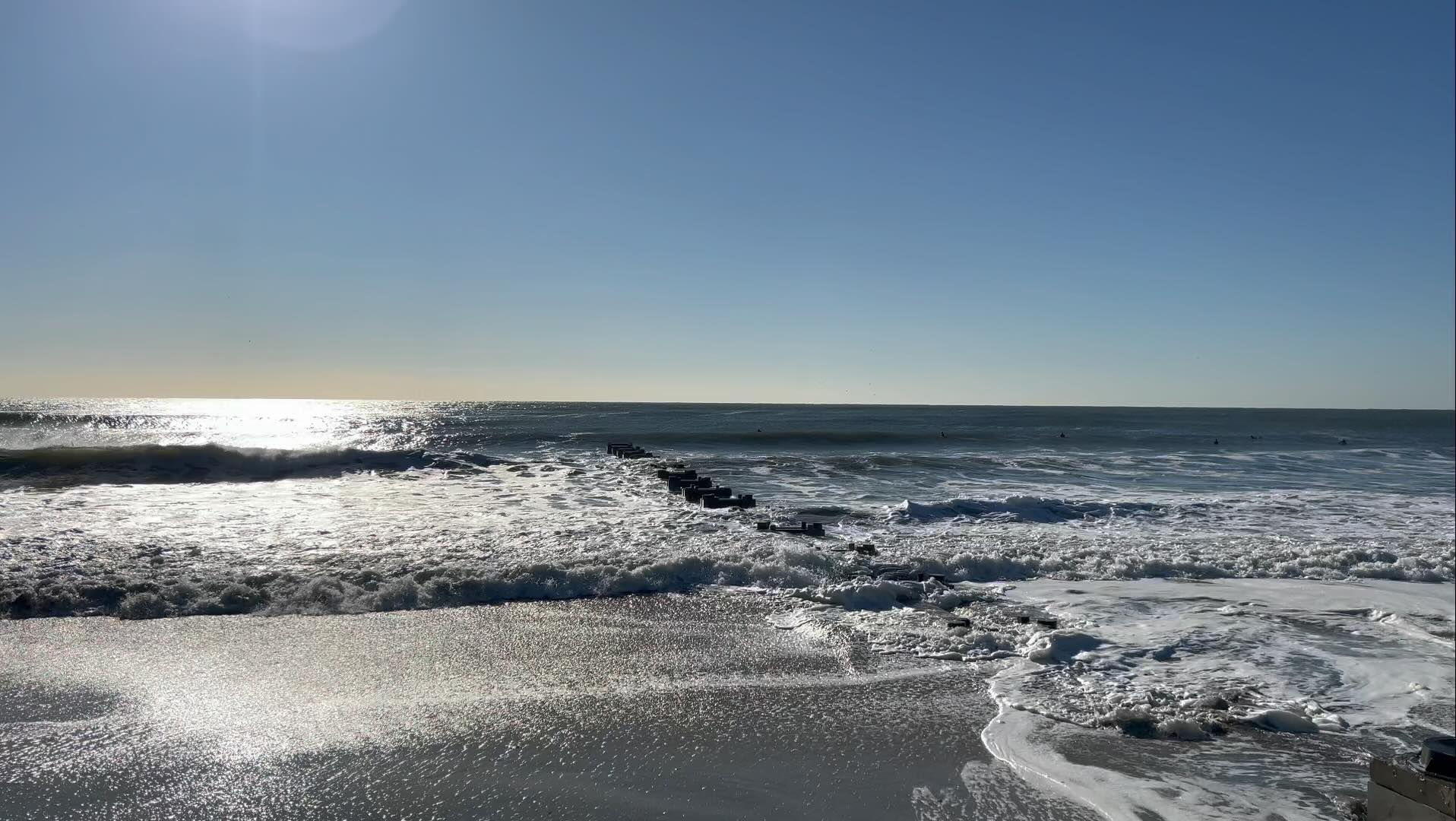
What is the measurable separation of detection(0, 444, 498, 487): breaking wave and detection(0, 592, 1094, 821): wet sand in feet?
52.3

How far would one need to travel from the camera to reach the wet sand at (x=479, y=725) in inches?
185

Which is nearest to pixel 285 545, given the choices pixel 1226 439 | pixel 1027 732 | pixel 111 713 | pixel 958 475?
pixel 111 713

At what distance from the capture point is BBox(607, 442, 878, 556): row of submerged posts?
13766mm

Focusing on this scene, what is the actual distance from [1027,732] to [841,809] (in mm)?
1913

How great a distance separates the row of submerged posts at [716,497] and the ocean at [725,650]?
0.45m

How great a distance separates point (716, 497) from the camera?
1756 cm

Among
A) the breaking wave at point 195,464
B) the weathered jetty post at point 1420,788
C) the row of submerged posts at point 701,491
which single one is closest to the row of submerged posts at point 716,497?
the row of submerged posts at point 701,491

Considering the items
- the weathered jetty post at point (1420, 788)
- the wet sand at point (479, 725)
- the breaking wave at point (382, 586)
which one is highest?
the weathered jetty post at point (1420, 788)

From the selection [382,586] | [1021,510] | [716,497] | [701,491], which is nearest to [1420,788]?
[382,586]

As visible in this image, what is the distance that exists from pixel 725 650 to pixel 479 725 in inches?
103

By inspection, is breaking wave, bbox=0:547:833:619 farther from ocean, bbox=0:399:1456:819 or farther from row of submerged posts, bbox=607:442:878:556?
row of submerged posts, bbox=607:442:878:556

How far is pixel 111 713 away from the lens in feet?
19.0

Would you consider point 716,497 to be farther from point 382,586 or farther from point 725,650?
point 725,650

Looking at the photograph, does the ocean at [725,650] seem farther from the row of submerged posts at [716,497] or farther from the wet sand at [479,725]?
the row of submerged posts at [716,497]
